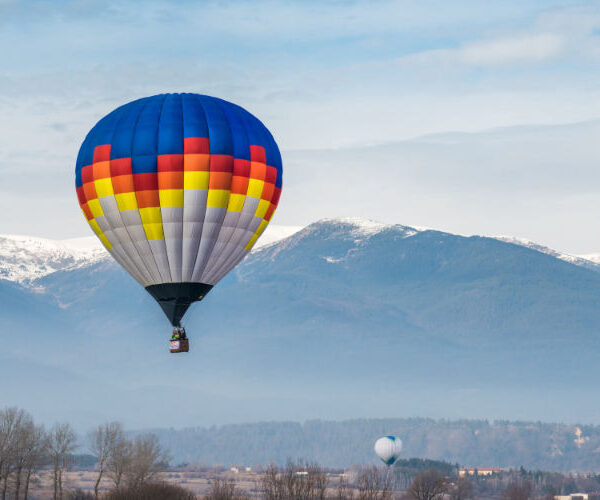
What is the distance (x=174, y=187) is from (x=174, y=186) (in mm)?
81

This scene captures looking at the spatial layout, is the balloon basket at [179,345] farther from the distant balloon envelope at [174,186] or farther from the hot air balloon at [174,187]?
the distant balloon envelope at [174,186]

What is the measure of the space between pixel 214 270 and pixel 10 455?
94.2 meters

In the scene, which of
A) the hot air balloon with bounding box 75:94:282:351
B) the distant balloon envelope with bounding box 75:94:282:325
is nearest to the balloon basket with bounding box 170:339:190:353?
the hot air balloon with bounding box 75:94:282:351

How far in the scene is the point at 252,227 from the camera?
119 meters

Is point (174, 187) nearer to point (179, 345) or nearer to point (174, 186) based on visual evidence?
point (174, 186)

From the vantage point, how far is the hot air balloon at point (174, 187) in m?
113

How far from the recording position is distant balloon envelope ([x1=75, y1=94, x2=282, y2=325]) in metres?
113

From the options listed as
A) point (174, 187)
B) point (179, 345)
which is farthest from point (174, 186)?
point (179, 345)

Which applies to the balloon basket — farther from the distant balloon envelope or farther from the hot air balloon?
the distant balloon envelope

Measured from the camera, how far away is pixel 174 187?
113 metres

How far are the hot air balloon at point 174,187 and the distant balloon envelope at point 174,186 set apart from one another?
8cm

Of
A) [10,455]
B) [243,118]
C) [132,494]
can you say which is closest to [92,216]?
[243,118]

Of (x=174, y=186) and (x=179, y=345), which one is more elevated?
(x=174, y=186)

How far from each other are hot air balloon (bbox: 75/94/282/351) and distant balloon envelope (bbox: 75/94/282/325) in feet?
0.27
